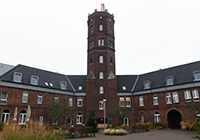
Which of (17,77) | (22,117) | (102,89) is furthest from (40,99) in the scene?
(102,89)

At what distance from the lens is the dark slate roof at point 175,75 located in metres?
29.7

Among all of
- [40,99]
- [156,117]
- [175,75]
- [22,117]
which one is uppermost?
[175,75]

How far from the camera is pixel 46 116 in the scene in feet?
100

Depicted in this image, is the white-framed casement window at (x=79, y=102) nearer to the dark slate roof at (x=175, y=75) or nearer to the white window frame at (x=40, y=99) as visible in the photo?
the white window frame at (x=40, y=99)

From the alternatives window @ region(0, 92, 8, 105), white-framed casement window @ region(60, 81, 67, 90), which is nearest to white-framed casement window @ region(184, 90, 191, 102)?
white-framed casement window @ region(60, 81, 67, 90)

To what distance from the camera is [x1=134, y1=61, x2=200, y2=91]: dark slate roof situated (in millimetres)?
29736

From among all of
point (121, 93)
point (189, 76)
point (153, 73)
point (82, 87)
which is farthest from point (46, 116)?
point (189, 76)

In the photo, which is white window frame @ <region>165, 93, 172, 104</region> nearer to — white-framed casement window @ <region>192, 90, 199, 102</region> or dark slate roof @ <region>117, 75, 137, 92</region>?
white-framed casement window @ <region>192, 90, 199, 102</region>

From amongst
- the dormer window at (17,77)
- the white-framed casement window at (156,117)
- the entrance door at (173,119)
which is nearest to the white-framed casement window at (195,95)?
the entrance door at (173,119)

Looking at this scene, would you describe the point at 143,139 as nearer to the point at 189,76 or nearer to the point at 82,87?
the point at 189,76

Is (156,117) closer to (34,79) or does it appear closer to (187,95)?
(187,95)

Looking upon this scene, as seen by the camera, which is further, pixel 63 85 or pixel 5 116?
pixel 63 85

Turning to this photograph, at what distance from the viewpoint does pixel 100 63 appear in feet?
118

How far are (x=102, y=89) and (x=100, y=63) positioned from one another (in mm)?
5793
